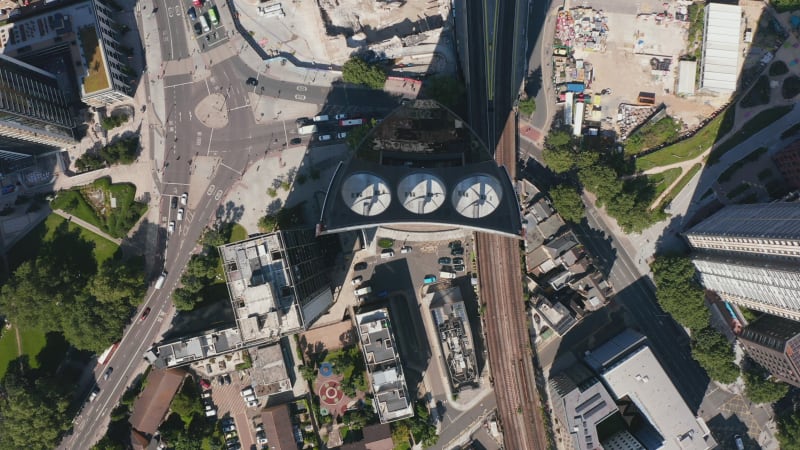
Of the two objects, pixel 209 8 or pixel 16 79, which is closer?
pixel 16 79

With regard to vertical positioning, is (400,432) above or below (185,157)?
below

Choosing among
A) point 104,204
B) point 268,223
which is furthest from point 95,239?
point 268,223

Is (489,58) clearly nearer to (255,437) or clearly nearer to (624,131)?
(624,131)

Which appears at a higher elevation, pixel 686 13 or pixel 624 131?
pixel 686 13

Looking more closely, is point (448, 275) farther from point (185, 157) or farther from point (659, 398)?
point (185, 157)

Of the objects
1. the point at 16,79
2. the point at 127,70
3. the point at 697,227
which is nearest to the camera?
the point at 16,79

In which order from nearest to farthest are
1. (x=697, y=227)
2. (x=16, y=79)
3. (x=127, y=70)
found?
(x=16, y=79)
(x=697, y=227)
(x=127, y=70)

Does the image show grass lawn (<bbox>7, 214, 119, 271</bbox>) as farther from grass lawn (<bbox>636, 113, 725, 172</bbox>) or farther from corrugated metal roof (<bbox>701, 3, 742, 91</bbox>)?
corrugated metal roof (<bbox>701, 3, 742, 91</bbox>)

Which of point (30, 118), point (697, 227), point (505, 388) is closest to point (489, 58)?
point (697, 227)
